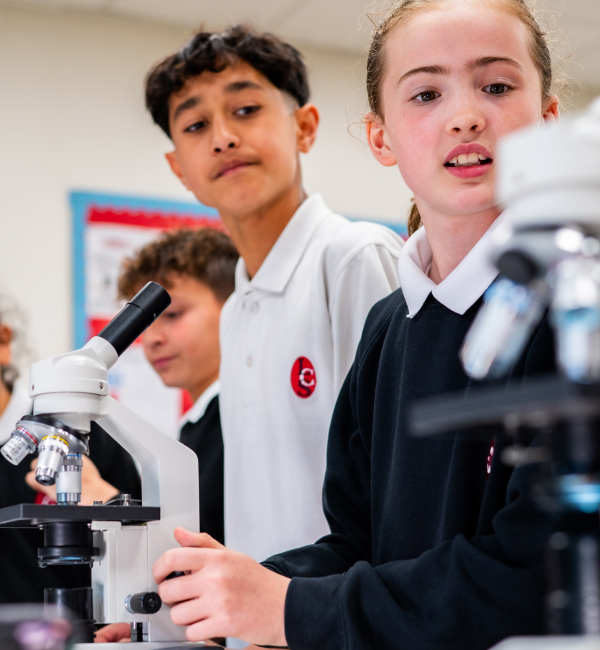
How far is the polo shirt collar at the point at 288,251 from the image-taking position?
1.64 metres

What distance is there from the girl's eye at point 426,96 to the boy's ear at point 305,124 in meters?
0.71

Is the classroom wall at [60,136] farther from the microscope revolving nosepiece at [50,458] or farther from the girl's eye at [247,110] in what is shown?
the microscope revolving nosepiece at [50,458]

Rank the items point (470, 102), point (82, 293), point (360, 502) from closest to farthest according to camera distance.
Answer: point (470, 102)
point (360, 502)
point (82, 293)

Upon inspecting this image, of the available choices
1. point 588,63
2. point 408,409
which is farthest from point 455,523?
point 588,63

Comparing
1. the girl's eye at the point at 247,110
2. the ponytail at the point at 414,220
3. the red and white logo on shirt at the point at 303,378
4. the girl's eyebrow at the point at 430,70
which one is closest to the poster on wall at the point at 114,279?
the girl's eye at the point at 247,110

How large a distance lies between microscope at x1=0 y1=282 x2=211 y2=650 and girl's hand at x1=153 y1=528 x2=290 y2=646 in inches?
1.4

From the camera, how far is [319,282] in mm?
1555

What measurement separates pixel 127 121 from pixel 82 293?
62cm

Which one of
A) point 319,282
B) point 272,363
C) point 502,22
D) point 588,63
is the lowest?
point 272,363

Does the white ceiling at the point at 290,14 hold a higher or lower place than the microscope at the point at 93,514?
higher

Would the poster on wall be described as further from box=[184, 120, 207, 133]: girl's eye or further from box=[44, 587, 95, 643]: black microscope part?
box=[44, 587, 95, 643]: black microscope part

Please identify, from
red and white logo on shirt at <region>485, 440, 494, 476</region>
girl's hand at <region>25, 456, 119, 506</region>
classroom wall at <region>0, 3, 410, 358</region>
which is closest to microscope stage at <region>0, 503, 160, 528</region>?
red and white logo on shirt at <region>485, 440, 494, 476</region>

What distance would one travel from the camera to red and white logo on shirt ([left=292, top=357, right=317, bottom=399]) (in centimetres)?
150

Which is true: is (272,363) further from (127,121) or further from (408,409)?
(127,121)
